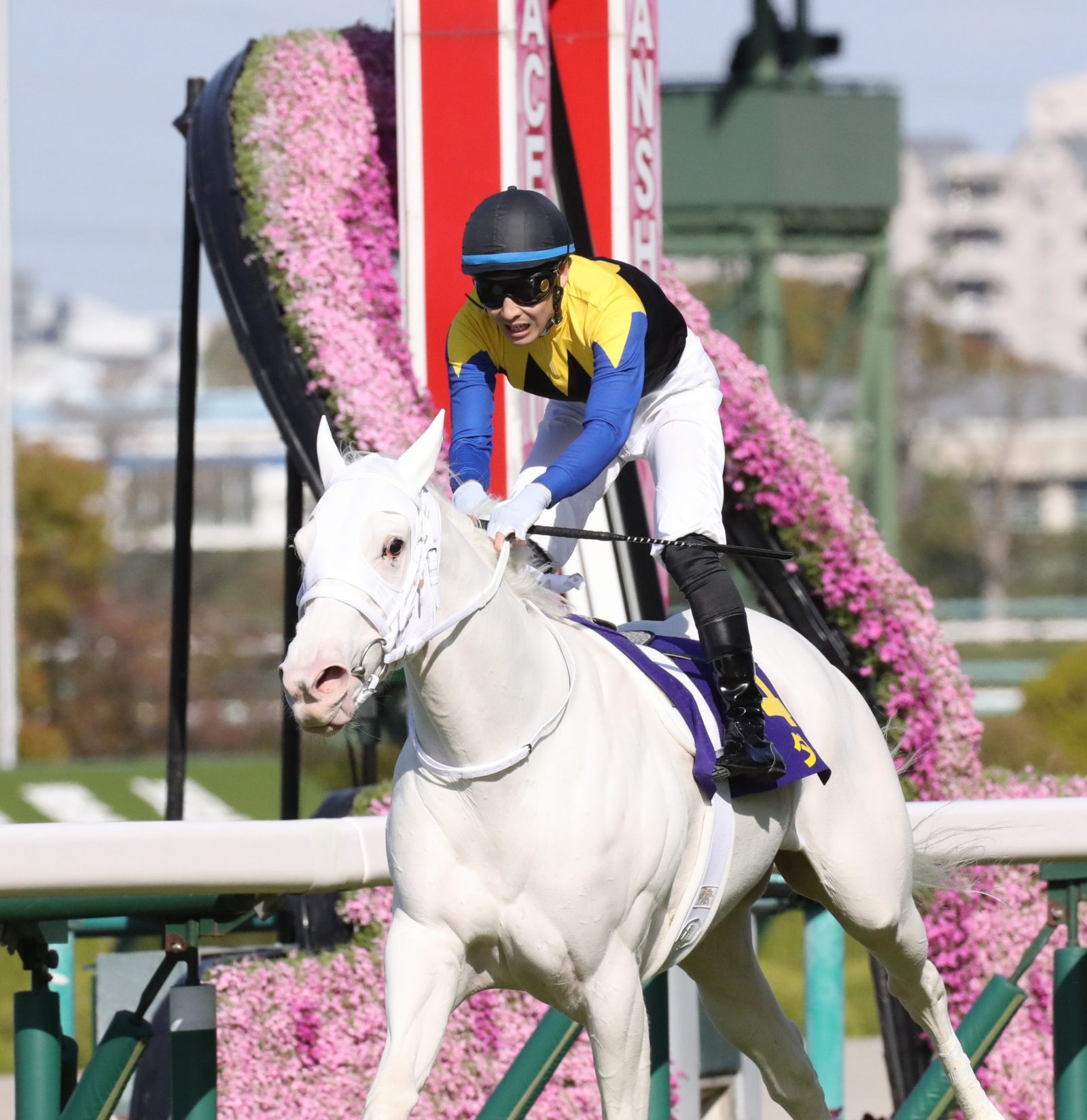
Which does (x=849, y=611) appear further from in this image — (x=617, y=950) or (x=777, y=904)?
(x=617, y=950)

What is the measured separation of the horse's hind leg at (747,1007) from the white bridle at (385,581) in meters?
1.02

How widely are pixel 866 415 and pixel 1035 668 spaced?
612cm

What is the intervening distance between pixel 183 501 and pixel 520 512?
151 inches

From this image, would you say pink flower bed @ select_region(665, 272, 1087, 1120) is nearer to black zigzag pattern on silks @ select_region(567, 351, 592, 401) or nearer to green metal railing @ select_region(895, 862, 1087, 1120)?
green metal railing @ select_region(895, 862, 1087, 1120)

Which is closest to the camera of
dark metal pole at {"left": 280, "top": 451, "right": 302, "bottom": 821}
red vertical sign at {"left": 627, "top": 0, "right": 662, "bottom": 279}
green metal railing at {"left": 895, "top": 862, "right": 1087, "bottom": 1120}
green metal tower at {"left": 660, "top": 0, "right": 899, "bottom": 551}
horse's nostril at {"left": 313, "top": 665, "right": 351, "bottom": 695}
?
horse's nostril at {"left": 313, "top": 665, "right": 351, "bottom": 695}

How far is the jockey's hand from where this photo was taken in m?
3.30

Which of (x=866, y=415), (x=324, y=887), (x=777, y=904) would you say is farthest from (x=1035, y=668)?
(x=324, y=887)

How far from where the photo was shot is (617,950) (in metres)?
3.30

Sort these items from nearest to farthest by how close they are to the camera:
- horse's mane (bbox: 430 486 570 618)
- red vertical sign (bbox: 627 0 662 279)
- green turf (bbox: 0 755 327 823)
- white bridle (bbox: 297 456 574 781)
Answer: white bridle (bbox: 297 456 574 781) → horse's mane (bbox: 430 486 570 618) → red vertical sign (bbox: 627 0 662 279) → green turf (bbox: 0 755 327 823)

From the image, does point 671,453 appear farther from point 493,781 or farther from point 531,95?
point 531,95

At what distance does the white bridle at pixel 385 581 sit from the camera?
114 inches

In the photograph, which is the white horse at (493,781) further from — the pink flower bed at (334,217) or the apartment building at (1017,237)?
the apartment building at (1017,237)

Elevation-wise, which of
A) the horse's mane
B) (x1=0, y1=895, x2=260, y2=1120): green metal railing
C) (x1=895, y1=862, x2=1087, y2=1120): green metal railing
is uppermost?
the horse's mane

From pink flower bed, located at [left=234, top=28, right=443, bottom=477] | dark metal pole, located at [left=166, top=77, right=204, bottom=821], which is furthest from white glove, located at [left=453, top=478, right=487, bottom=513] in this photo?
dark metal pole, located at [left=166, top=77, right=204, bottom=821]
